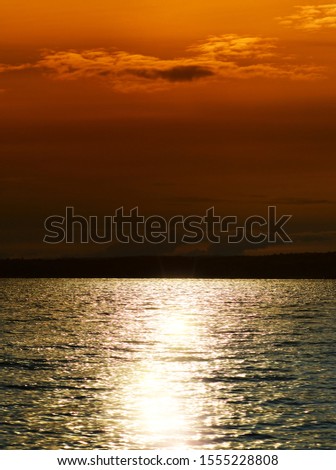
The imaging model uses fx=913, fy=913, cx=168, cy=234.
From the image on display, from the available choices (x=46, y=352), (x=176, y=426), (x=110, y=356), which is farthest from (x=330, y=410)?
(x=46, y=352)

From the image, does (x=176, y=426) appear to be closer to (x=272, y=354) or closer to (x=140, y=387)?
(x=140, y=387)

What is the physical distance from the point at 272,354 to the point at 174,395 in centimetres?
2717

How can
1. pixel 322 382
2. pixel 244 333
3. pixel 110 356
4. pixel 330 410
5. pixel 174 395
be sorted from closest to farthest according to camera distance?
pixel 330 410 < pixel 174 395 < pixel 322 382 < pixel 110 356 < pixel 244 333

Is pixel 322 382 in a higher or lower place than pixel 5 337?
lower

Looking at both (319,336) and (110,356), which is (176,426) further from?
(319,336)

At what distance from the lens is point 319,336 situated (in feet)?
323

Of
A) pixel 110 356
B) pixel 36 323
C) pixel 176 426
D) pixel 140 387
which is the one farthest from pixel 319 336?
pixel 176 426

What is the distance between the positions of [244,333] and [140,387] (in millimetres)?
50994


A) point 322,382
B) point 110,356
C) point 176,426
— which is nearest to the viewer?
point 176,426
